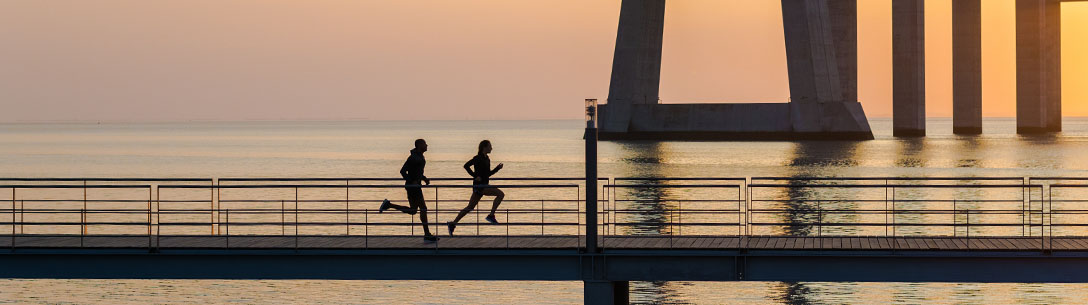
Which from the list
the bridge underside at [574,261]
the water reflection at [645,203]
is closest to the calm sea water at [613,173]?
the water reflection at [645,203]

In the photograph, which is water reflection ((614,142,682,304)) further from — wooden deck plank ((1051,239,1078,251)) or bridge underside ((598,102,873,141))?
wooden deck plank ((1051,239,1078,251))

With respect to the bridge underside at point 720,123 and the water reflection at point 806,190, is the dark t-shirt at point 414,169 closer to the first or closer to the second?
the water reflection at point 806,190

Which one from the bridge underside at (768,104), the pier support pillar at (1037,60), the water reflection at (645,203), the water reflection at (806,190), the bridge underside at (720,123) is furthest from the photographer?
the pier support pillar at (1037,60)

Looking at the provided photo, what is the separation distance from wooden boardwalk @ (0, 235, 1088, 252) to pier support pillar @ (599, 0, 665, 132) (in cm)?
6722

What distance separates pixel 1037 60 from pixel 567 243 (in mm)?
112308

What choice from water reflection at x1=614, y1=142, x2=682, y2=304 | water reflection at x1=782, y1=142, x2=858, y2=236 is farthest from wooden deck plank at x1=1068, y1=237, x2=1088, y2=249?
water reflection at x1=782, y1=142, x2=858, y2=236

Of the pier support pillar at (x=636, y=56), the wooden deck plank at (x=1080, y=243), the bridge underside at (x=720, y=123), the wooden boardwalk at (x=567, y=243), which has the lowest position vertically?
the wooden boardwalk at (x=567, y=243)

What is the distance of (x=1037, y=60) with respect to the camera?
120 m

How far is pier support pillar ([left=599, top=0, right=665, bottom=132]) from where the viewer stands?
270 ft

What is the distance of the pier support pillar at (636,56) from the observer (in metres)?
82.4

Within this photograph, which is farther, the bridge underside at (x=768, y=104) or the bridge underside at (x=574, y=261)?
the bridge underside at (x=768, y=104)

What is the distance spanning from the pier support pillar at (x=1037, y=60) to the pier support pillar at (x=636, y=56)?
4222 cm

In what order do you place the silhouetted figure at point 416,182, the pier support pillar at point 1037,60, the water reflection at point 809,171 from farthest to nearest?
the pier support pillar at point 1037,60 < the water reflection at point 809,171 < the silhouetted figure at point 416,182

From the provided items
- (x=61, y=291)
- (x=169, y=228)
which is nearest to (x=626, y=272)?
(x=61, y=291)
